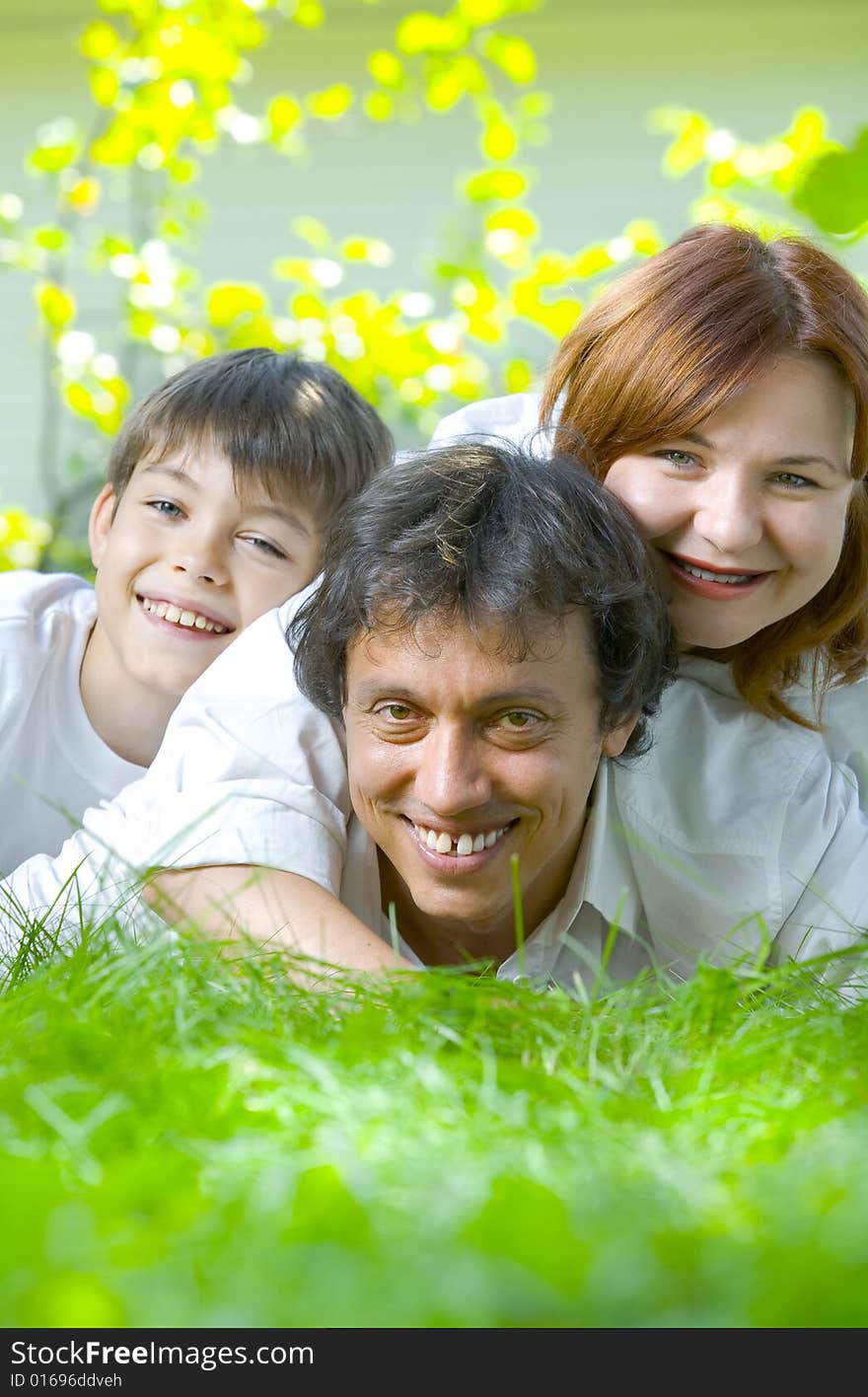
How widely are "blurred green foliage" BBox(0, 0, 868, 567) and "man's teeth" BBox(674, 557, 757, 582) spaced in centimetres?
230

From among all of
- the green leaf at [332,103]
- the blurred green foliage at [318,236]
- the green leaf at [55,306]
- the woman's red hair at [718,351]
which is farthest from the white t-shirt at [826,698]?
the green leaf at [55,306]

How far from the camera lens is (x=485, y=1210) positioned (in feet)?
2.94

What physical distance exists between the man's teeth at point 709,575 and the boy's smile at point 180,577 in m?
0.74

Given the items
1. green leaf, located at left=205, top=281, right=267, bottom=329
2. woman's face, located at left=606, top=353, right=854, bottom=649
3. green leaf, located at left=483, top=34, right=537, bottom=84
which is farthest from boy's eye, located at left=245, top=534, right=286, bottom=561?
green leaf, located at left=205, top=281, right=267, bottom=329

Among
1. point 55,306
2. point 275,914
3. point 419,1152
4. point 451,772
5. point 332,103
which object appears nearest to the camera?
point 419,1152

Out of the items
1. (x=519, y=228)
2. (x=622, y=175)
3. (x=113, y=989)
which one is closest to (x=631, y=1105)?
(x=113, y=989)

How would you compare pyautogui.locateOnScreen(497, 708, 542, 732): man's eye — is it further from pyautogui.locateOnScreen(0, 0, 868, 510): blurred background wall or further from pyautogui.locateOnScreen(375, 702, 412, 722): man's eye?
pyautogui.locateOnScreen(0, 0, 868, 510): blurred background wall

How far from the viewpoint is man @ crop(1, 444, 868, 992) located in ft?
6.42

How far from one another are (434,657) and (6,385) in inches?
213

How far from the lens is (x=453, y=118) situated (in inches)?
256

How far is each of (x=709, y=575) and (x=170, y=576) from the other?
3.23 feet

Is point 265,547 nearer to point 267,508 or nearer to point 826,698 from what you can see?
point 267,508

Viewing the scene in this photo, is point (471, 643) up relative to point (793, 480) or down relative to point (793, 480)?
down

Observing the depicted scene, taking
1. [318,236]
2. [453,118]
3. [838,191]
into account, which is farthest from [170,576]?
[453,118]
